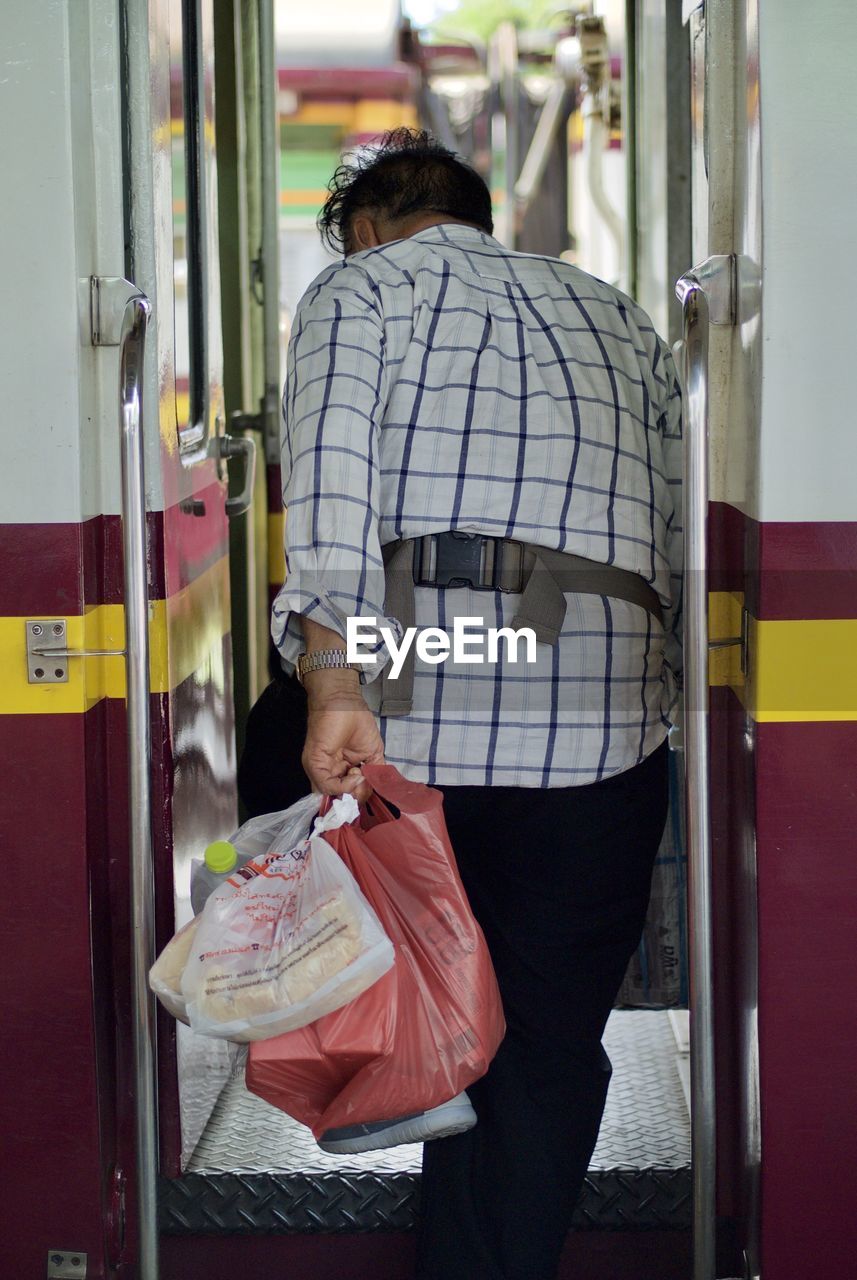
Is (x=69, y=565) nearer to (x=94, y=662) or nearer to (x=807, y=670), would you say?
(x=94, y=662)

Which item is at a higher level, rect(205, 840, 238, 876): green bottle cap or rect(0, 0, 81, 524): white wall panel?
rect(0, 0, 81, 524): white wall panel

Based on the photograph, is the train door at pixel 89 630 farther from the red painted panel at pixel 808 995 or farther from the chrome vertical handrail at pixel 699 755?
the red painted panel at pixel 808 995

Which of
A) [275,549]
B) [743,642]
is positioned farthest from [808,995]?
[275,549]

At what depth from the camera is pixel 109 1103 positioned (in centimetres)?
224

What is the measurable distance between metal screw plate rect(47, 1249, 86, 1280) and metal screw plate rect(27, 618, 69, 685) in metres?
0.83

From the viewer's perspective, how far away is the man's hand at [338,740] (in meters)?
1.98

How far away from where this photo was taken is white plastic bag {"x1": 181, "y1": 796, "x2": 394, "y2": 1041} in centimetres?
176

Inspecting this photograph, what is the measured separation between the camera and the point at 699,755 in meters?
1.96

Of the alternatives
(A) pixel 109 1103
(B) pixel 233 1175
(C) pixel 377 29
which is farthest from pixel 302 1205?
(C) pixel 377 29

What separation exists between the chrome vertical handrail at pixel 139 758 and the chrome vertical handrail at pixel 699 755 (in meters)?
0.70

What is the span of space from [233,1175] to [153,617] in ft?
2.93

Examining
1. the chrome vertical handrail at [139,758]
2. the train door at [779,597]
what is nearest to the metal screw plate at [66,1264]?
the chrome vertical handrail at [139,758]

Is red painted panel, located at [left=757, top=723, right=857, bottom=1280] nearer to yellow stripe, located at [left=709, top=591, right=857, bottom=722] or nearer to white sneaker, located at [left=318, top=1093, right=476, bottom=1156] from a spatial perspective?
yellow stripe, located at [left=709, top=591, right=857, bottom=722]

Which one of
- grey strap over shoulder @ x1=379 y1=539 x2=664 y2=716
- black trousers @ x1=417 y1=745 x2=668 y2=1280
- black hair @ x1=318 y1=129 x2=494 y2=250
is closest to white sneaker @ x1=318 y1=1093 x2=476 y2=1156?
black trousers @ x1=417 y1=745 x2=668 y2=1280
